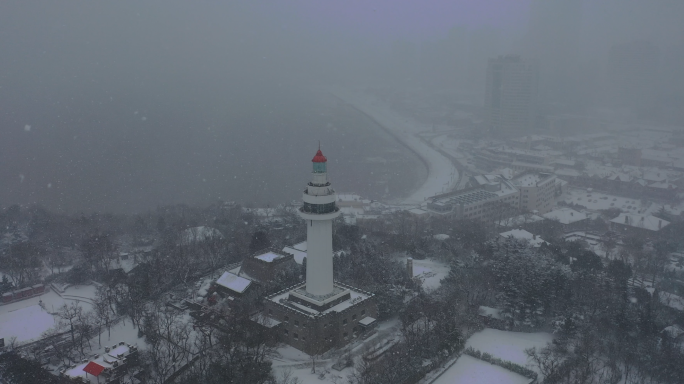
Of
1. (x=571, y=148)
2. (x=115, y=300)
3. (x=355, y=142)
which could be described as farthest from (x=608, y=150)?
(x=115, y=300)

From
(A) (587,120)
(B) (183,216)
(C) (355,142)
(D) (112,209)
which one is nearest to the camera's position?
(B) (183,216)

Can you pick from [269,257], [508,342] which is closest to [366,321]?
[508,342]

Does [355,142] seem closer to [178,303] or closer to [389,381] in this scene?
[178,303]

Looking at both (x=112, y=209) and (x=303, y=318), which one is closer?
(x=303, y=318)

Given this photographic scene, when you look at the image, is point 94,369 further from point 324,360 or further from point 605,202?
point 605,202

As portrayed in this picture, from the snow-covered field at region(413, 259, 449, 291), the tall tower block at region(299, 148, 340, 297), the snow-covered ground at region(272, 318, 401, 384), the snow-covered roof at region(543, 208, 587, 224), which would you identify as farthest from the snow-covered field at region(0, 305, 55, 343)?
the snow-covered roof at region(543, 208, 587, 224)

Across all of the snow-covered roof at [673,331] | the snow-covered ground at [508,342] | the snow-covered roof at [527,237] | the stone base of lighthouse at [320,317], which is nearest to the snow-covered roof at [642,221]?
the snow-covered roof at [527,237]

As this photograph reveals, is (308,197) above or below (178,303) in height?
above

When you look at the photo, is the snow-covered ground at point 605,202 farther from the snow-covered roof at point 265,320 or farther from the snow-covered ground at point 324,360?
the snow-covered roof at point 265,320
